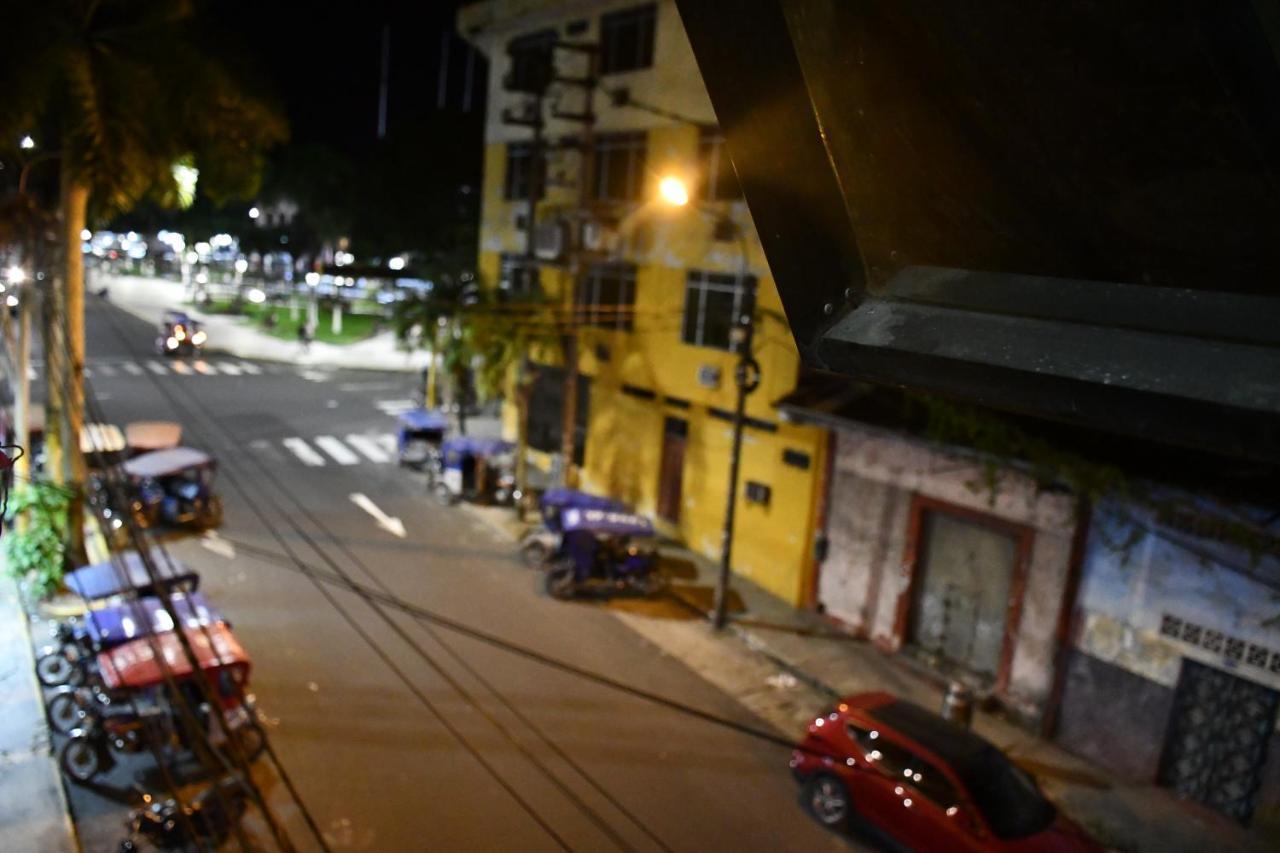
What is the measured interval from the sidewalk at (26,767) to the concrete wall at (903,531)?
11890 millimetres

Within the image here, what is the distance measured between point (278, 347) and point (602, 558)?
35876 millimetres

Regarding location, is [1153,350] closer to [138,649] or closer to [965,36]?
[965,36]

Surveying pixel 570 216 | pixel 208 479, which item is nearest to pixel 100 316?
pixel 208 479

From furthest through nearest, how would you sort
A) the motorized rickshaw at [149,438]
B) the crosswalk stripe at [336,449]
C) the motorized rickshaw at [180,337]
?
the motorized rickshaw at [180,337] < the crosswalk stripe at [336,449] < the motorized rickshaw at [149,438]

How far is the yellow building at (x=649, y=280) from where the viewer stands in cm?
1817

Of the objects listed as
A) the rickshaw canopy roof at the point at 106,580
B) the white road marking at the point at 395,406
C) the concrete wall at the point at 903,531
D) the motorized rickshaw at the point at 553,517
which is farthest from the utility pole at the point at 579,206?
the white road marking at the point at 395,406

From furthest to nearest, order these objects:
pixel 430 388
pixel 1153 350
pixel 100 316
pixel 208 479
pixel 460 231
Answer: pixel 100 316
pixel 460 231
pixel 430 388
pixel 208 479
pixel 1153 350

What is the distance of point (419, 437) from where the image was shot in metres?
26.7

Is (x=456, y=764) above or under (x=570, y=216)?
under

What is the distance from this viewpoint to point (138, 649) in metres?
11.4

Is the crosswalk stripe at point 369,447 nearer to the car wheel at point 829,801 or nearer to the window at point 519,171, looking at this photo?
the window at point 519,171

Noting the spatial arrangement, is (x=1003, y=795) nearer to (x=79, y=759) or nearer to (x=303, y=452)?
(x=79, y=759)

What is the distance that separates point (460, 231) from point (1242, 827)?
4535 cm


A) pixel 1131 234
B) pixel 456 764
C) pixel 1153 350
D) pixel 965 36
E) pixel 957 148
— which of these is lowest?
pixel 456 764
